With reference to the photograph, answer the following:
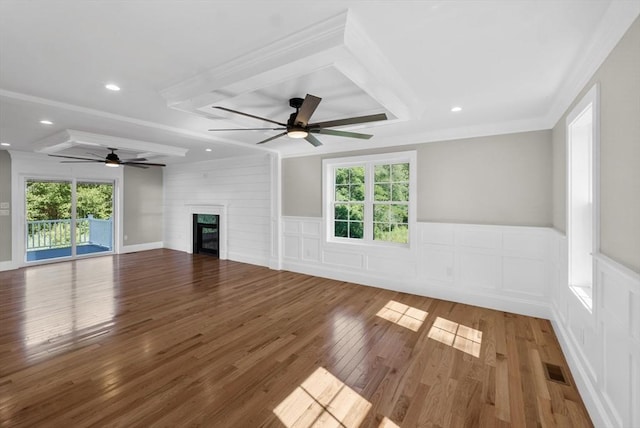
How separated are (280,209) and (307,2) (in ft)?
15.6

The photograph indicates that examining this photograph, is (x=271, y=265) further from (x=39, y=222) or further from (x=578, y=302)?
(x=39, y=222)

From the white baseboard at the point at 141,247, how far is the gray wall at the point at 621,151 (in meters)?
9.53

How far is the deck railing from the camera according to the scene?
23.1 feet

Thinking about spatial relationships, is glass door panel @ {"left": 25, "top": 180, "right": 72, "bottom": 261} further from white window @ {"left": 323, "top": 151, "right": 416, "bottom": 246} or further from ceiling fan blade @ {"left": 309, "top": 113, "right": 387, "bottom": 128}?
ceiling fan blade @ {"left": 309, "top": 113, "right": 387, "bottom": 128}

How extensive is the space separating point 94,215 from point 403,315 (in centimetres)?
861

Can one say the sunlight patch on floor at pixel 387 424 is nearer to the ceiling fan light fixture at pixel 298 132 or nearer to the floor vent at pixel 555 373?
the floor vent at pixel 555 373

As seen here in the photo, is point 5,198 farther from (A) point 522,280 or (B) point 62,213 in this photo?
(A) point 522,280

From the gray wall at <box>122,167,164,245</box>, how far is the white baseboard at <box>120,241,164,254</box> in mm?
89

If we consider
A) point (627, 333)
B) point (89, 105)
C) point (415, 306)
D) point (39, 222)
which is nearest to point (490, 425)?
point (627, 333)

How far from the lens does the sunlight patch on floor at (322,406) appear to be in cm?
189

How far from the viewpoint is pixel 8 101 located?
299cm

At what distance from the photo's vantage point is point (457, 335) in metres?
3.12

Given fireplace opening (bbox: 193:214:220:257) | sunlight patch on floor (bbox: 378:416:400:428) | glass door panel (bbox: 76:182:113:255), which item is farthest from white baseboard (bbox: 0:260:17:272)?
sunlight patch on floor (bbox: 378:416:400:428)

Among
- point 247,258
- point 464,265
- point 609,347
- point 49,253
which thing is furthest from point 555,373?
point 49,253
